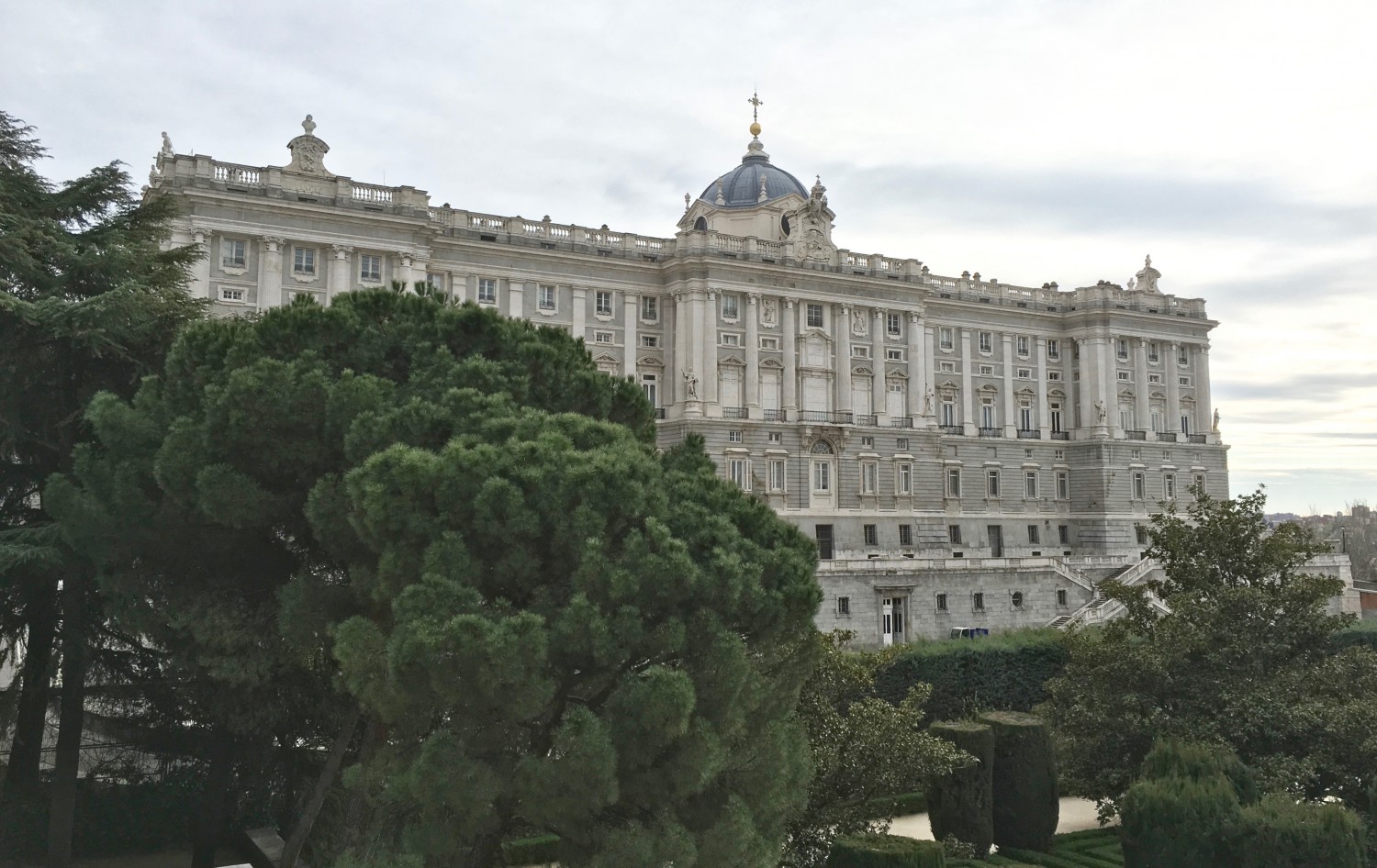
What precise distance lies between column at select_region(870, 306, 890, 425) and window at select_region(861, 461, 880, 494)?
2.44m

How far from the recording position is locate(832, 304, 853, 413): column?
55.2m

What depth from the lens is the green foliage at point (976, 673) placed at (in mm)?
29641

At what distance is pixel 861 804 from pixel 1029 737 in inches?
236

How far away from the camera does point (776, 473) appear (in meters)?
52.3

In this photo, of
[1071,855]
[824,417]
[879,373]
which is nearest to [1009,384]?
[879,373]

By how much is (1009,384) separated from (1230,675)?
43.4 meters

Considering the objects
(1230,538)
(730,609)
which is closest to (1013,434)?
(1230,538)

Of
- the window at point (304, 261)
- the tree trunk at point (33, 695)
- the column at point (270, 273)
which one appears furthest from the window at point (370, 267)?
the tree trunk at point (33, 695)

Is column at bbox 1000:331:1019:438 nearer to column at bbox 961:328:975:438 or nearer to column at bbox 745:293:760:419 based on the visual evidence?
column at bbox 961:328:975:438

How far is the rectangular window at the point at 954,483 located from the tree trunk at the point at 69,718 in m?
45.3

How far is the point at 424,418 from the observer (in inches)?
560

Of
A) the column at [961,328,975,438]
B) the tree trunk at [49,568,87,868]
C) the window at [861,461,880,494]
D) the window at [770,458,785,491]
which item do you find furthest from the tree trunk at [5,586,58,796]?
the column at [961,328,975,438]

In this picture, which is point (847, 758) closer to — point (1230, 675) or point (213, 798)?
point (1230, 675)

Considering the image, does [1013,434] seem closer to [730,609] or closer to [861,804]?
[861,804]
